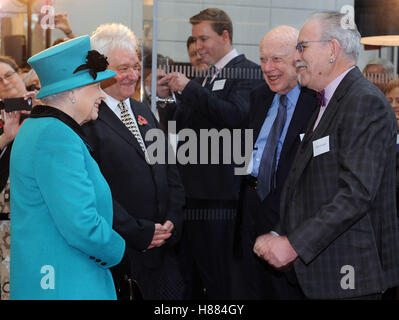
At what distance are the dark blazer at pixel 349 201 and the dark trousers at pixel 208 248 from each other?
1.34m

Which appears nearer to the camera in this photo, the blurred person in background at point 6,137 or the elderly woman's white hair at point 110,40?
the elderly woman's white hair at point 110,40

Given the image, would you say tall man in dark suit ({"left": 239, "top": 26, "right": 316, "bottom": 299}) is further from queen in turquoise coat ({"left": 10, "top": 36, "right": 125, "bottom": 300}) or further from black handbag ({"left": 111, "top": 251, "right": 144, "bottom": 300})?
queen in turquoise coat ({"left": 10, "top": 36, "right": 125, "bottom": 300})

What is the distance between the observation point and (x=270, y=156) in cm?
332

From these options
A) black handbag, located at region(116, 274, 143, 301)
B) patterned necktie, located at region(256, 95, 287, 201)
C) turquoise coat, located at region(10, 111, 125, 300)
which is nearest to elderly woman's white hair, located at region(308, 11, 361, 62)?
patterned necktie, located at region(256, 95, 287, 201)

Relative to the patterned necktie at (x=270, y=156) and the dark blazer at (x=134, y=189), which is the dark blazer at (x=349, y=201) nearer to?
the patterned necktie at (x=270, y=156)

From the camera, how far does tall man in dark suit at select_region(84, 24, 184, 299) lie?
299 cm

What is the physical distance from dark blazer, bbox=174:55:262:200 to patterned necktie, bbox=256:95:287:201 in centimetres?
40

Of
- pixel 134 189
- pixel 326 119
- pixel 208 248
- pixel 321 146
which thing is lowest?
pixel 208 248

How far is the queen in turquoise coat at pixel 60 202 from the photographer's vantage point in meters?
1.99

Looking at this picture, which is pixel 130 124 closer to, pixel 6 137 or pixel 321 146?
pixel 6 137

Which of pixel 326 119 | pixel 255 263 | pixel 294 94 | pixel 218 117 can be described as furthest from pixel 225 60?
pixel 326 119

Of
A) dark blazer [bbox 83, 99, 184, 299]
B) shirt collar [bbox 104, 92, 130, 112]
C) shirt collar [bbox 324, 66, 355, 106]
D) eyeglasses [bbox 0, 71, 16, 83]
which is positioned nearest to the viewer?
shirt collar [bbox 324, 66, 355, 106]

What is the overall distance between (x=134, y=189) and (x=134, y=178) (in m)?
0.06

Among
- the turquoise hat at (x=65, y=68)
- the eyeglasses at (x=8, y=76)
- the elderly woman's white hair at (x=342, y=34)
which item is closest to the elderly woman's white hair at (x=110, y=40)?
the eyeglasses at (x=8, y=76)
